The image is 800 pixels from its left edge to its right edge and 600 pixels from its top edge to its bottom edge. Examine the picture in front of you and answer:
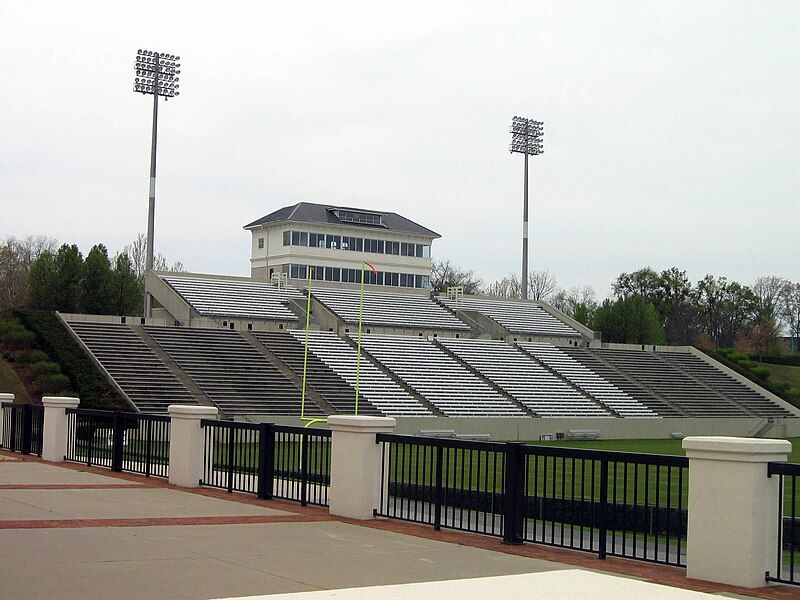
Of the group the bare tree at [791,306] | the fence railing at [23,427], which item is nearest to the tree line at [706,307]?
the bare tree at [791,306]

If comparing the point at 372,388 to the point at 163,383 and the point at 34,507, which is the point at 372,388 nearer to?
the point at 163,383

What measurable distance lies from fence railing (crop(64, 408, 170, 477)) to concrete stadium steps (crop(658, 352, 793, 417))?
49.0 metres

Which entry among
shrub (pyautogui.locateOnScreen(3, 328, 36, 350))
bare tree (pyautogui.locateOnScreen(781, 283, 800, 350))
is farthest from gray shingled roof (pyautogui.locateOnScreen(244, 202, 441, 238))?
bare tree (pyautogui.locateOnScreen(781, 283, 800, 350))

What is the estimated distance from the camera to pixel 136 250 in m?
100

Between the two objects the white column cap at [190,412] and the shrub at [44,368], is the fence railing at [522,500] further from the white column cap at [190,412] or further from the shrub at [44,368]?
the shrub at [44,368]

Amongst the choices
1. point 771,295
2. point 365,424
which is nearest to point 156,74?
point 365,424

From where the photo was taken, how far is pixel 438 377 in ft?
188

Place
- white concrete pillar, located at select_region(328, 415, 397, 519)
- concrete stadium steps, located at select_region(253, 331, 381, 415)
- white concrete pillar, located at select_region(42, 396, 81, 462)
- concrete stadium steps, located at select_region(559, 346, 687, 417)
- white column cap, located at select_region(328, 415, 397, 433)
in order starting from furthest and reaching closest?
concrete stadium steps, located at select_region(559, 346, 687, 417)
concrete stadium steps, located at select_region(253, 331, 381, 415)
white concrete pillar, located at select_region(42, 396, 81, 462)
white column cap, located at select_region(328, 415, 397, 433)
white concrete pillar, located at select_region(328, 415, 397, 519)

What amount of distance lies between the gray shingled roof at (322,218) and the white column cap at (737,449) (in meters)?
72.2

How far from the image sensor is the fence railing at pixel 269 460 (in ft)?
52.5

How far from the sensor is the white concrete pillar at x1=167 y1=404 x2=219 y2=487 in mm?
18328

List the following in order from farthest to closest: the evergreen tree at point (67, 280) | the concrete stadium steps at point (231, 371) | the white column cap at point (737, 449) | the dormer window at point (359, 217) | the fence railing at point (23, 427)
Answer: the dormer window at point (359, 217) < the evergreen tree at point (67, 280) < the concrete stadium steps at point (231, 371) < the fence railing at point (23, 427) < the white column cap at point (737, 449)

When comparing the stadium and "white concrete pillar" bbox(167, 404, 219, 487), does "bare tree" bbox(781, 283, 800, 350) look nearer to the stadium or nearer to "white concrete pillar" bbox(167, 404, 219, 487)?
the stadium

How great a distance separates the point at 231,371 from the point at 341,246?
1291 inches
